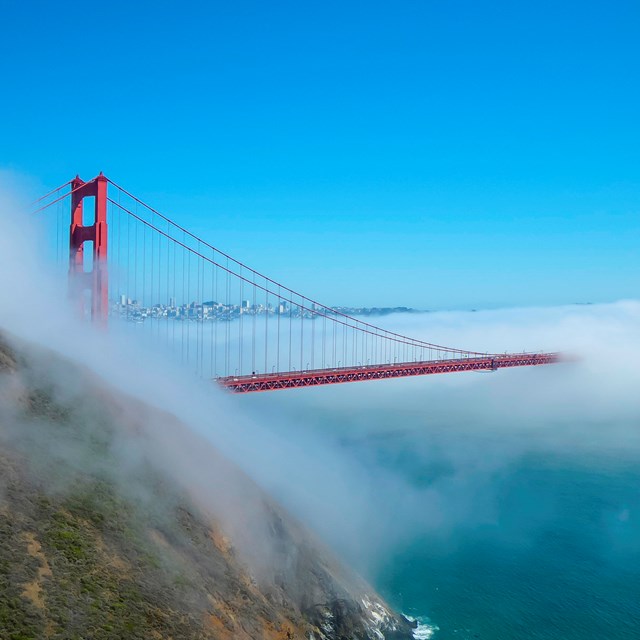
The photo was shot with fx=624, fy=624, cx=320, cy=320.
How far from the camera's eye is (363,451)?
43219mm

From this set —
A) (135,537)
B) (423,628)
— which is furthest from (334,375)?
(135,537)

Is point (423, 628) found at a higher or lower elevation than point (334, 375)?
lower

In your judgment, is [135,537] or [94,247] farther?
[94,247]

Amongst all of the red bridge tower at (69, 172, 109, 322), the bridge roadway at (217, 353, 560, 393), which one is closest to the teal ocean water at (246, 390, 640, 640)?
the bridge roadway at (217, 353, 560, 393)

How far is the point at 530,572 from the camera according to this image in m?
23.6

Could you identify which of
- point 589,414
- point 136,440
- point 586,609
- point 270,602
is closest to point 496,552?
point 586,609

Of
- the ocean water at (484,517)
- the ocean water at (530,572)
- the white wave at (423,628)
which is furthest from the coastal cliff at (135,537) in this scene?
the ocean water at (484,517)

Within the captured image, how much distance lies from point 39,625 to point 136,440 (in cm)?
812

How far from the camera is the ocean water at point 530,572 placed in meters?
20.1

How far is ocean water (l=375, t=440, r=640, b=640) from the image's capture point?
2011 centimetres

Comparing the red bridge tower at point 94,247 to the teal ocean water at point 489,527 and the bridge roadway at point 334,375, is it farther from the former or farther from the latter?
the teal ocean water at point 489,527

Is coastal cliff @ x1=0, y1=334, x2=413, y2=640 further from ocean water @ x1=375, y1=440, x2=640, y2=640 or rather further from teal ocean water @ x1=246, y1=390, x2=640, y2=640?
teal ocean water @ x1=246, y1=390, x2=640, y2=640

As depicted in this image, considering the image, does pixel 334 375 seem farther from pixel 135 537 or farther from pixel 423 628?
pixel 135 537

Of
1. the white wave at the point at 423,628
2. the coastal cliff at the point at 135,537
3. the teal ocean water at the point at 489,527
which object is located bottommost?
the white wave at the point at 423,628
